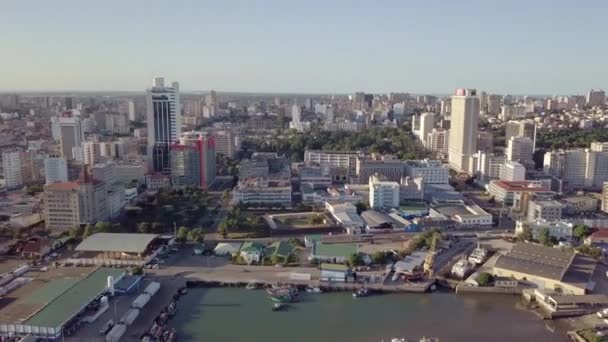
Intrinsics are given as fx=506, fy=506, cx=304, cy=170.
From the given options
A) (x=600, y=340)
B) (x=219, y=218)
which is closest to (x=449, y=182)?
(x=219, y=218)

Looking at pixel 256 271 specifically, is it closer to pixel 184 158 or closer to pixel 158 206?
pixel 158 206

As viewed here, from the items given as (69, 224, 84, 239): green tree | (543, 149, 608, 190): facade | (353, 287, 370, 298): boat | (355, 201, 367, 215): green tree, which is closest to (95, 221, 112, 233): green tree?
(69, 224, 84, 239): green tree

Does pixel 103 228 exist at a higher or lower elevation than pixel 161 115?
lower

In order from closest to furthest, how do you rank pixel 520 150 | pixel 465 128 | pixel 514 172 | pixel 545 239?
pixel 545 239 → pixel 514 172 → pixel 520 150 → pixel 465 128

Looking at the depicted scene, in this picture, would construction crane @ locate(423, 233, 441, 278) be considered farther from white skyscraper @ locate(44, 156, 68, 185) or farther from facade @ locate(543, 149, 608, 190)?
white skyscraper @ locate(44, 156, 68, 185)

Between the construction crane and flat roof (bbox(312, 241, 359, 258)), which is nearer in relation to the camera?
the construction crane

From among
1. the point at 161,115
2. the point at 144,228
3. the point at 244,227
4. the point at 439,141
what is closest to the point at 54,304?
the point at 144,228

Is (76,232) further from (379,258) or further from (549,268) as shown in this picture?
(549,268)
